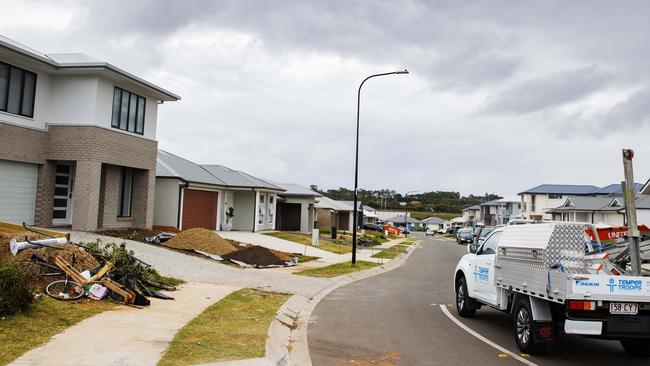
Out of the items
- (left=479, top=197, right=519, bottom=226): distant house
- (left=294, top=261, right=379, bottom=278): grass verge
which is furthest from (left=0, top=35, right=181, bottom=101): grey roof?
(left=479, top=197, right=519, bottom=226): distant house

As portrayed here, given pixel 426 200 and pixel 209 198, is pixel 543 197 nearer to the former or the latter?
pixel 209 198

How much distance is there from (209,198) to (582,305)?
27945mm

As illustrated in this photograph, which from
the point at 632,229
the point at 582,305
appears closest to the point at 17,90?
the point at 582,305

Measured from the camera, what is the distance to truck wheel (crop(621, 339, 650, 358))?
8.38 meters

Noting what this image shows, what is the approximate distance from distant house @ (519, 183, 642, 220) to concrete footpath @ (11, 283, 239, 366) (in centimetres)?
7447

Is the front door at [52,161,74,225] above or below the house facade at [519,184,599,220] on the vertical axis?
below

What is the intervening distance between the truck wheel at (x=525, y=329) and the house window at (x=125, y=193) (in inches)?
793

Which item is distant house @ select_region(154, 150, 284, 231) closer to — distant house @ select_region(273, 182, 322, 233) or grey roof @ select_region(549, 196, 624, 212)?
distant house @ select_region(273, 182, 322, 233)

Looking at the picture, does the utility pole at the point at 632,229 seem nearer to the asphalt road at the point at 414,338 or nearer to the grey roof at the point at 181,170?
the asphalt road at the point at 414,338

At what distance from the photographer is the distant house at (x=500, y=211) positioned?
98188mm

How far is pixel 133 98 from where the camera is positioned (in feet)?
78.9

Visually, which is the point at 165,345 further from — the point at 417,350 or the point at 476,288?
the point at 476,288

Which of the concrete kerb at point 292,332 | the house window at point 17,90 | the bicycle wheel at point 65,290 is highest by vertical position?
the house window at point 17,90

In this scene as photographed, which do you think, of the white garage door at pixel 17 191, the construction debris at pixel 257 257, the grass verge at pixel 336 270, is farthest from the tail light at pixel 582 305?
the white garage door at pixel 17 191
